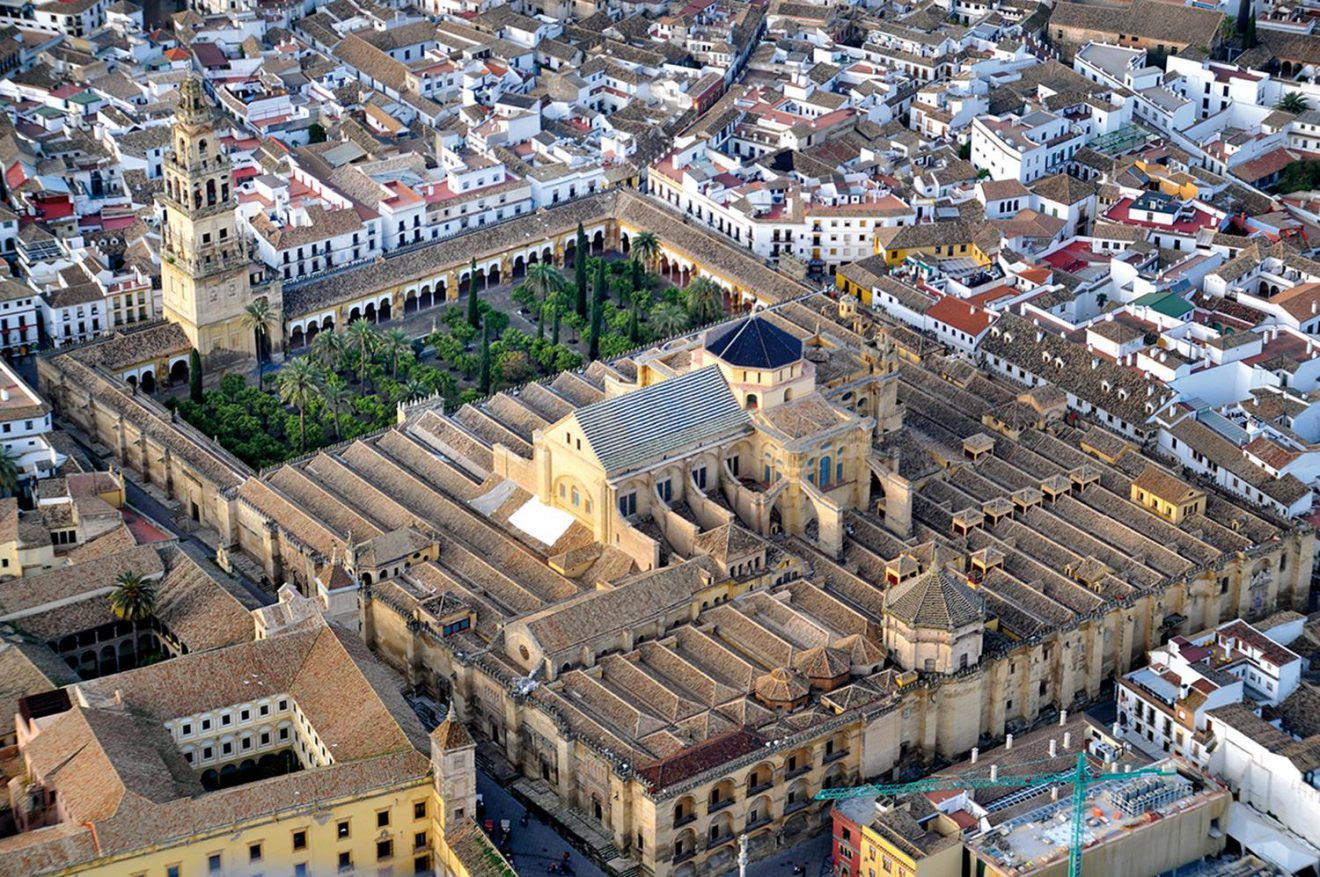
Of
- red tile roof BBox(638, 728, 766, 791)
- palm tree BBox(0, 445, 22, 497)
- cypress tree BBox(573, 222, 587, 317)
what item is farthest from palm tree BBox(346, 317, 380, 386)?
red tile roof BBox(638, 728, 766, 791)

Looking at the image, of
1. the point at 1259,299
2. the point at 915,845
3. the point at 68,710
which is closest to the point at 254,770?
the point at 68,710

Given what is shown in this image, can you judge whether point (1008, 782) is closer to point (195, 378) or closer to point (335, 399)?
point (335, 399)

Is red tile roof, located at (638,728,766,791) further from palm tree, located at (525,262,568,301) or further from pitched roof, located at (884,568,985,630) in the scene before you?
palm tree, located at (525,262,568,301)

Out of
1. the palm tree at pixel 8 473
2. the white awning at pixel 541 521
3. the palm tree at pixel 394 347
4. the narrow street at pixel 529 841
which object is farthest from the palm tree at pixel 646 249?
the narrow street at pixel 529 841

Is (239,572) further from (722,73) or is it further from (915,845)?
(722,73)

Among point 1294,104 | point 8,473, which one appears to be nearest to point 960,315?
point 1294,104

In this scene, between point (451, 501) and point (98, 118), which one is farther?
point (98, 118)

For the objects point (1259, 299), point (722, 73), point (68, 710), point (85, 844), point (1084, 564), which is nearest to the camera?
point (85, 844)
